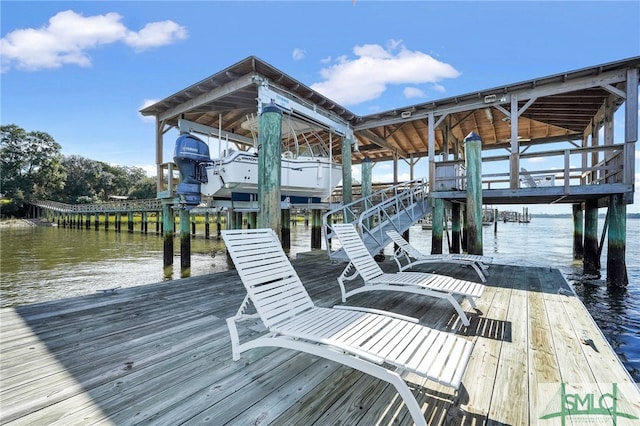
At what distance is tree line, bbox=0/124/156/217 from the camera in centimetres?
4969

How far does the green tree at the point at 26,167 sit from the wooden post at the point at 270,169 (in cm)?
6239

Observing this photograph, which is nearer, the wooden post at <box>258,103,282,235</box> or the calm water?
the calm water

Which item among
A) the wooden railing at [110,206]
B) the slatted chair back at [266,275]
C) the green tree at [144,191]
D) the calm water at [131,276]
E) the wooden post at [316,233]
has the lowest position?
the calm water at [131,276]

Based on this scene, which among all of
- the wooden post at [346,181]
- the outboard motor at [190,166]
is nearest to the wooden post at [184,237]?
the outboard motor at [190,166]

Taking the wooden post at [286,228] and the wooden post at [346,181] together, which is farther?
the wooden post at [286,228]

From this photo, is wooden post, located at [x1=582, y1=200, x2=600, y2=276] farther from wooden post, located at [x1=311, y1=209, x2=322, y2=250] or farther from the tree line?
the tree line

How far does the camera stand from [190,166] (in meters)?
9.58

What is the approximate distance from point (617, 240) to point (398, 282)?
7246mm

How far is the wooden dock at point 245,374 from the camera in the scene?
6.19 feet

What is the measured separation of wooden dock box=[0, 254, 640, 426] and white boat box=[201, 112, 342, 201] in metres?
5.53

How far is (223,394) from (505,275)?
239 inches

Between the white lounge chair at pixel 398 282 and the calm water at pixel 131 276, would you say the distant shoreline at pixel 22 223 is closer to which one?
the calm water at pixel 131 276

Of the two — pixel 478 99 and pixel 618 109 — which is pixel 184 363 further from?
pixel 618 109

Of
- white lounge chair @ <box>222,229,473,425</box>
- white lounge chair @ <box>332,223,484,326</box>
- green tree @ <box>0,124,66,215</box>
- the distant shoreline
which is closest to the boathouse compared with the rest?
white lounge chair @ <box>332,223,484,326</box>
